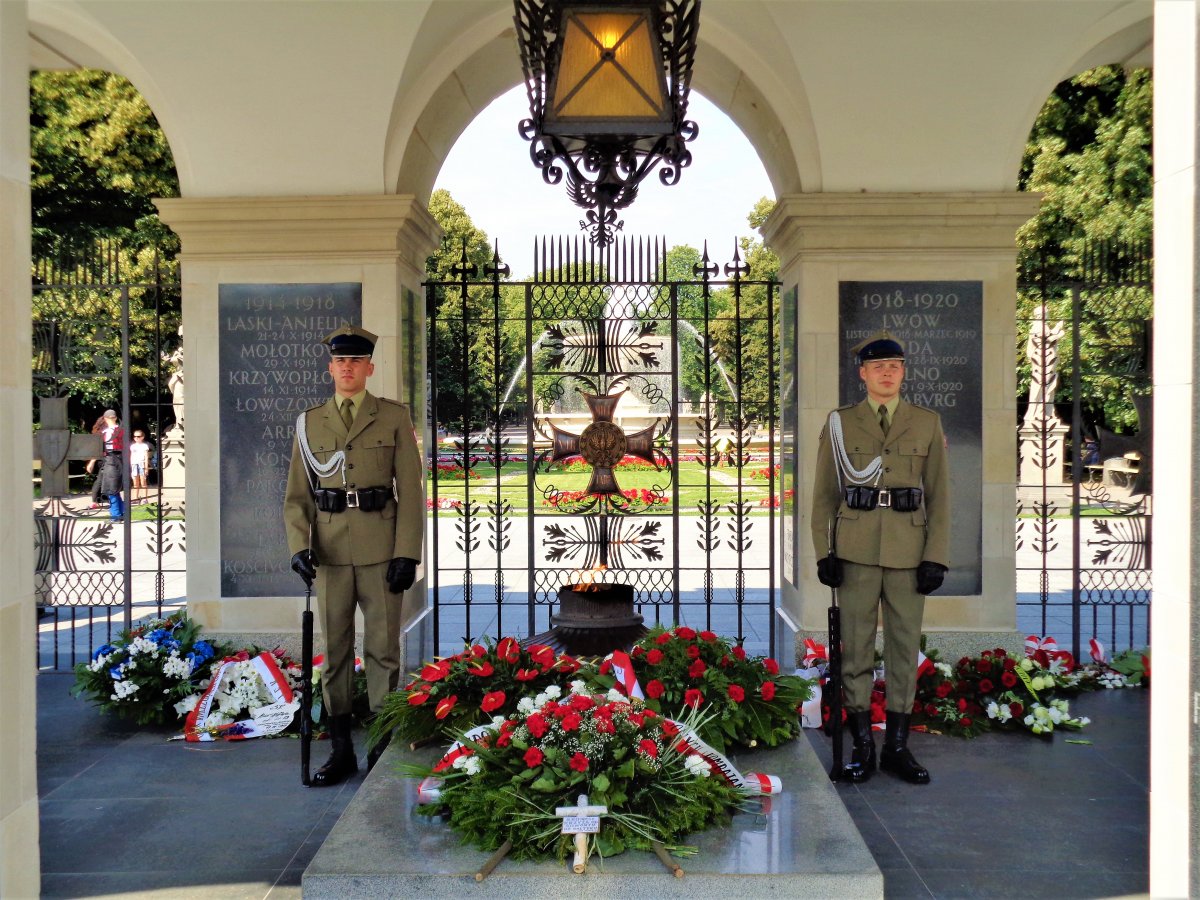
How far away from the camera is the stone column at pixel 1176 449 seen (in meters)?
2.29

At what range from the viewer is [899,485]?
16.1ft

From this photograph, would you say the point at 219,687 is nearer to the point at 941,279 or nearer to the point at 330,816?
the point at 330,816

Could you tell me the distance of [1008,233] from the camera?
255 inches

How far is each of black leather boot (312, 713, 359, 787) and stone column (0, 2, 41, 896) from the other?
219 cm

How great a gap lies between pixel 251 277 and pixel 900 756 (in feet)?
15.8

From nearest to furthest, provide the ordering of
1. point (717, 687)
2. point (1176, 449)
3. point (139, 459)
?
point (1176, 449) → point (717, 687) → point (139, 459)

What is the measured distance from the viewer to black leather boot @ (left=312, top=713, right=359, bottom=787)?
16.0 feet

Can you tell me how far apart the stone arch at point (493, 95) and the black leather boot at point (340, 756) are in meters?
3.50

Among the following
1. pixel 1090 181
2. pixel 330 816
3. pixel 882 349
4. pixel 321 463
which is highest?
pixel 1090 181

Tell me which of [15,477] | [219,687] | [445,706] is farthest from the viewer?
[219,687]

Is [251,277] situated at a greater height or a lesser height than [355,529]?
greater

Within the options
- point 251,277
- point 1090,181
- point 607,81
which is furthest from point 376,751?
point 1090,181

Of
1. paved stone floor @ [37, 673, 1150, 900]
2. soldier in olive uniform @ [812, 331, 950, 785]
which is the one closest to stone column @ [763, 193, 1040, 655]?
paved stone floor @ [37, 673, 1150, 900]

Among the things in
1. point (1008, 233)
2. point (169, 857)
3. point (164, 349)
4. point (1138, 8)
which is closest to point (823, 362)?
point (1008, 233)
